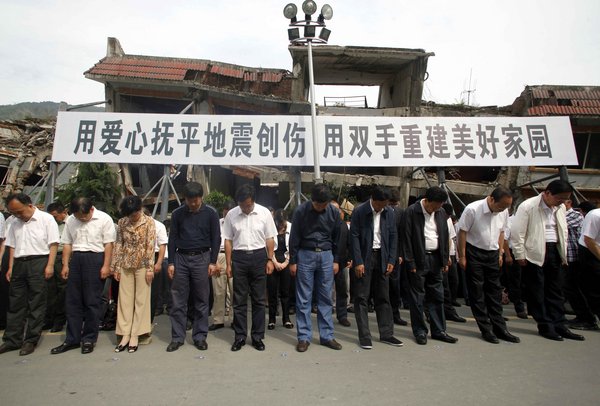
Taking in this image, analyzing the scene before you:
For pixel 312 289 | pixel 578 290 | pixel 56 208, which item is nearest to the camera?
pixel 312 289

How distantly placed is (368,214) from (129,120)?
528cm

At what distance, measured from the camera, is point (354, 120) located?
7.82 metres

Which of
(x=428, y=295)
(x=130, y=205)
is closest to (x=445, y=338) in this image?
(x=428, y=295)

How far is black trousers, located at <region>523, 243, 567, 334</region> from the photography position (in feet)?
15.1

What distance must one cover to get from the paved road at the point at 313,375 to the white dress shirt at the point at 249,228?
44.0 inches

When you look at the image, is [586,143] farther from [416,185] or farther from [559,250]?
[559,250]

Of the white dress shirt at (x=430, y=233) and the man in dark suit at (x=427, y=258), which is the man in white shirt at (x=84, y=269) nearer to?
the man in dark suit at (x=427, y=258)

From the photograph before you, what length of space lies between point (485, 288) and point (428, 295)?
0.71 metres

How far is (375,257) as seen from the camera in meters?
4.48

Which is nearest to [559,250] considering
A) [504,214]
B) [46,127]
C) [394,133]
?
[504,214]

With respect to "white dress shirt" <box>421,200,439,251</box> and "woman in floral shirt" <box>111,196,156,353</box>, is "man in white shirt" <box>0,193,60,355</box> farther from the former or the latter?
"white dress shirt" <box>421,200,439,251</box>

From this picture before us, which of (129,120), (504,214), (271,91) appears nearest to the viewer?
(504,214)

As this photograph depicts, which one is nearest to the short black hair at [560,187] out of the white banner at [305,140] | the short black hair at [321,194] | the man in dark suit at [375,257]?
the man in dark suit at [375,257]

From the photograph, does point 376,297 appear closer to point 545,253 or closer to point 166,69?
point 545,253
